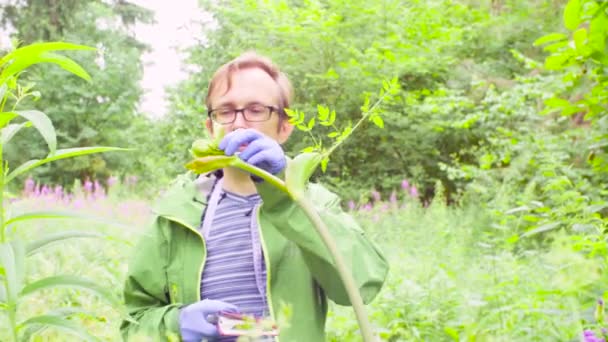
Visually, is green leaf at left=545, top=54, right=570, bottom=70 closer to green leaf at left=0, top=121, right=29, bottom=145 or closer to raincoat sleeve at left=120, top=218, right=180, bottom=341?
raincoat sleeve at left=120, top=218, right=180, bottom=341

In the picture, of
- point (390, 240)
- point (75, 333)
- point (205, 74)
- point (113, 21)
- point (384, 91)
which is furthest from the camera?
point (113, 21)

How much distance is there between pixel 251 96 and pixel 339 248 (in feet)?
1.87

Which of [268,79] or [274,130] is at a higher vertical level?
[268,79]

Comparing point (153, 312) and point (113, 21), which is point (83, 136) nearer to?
point (113, 21)

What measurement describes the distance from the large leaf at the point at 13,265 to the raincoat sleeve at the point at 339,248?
1.36ft

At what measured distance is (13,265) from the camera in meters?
0.92

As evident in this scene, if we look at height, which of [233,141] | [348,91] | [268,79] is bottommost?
[233,141]

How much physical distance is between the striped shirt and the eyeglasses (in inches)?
10.4

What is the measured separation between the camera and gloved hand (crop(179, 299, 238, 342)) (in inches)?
59.1

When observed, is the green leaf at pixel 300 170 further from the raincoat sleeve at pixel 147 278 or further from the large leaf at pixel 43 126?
the raincoat sleeve at pixel 147 278

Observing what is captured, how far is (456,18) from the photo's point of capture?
1130 centimetres

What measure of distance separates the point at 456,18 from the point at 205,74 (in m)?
4.28

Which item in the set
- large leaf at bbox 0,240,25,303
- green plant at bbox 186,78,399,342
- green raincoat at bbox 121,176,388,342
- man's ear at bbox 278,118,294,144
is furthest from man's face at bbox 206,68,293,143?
green plant at bbox 186,78,399,342

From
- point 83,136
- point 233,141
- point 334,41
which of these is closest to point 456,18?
point 334,41
